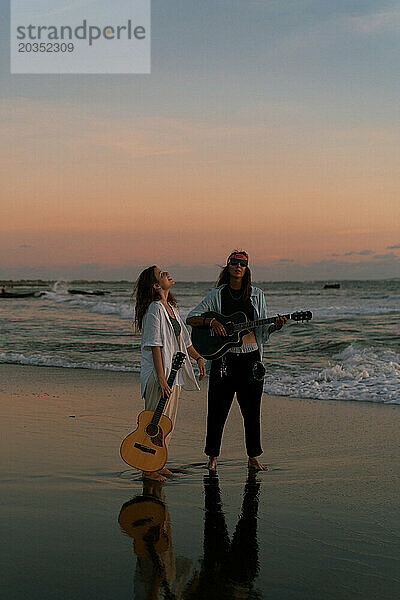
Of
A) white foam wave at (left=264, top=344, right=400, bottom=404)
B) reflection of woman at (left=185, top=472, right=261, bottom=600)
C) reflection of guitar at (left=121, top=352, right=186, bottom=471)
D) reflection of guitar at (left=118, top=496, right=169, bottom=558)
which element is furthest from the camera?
white foam wave at (left=264, top=344, right=400, bottom=404)

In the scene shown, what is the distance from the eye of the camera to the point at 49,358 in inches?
566

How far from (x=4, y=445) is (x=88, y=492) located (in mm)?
1738

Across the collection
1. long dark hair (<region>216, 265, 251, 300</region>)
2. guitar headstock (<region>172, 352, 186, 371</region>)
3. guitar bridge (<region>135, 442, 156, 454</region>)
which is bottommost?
guitar bridge (<region>135, 442, 156, 454</region>)

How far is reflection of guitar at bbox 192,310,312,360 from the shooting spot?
18.2 ft

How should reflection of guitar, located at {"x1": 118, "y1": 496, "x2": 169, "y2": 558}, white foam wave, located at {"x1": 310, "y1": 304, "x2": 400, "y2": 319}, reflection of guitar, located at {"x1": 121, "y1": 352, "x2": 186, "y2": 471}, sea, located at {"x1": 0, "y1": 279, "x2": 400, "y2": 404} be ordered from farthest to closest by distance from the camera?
white foam wave, located at {"x1": 310, "y1": 304, "x2": 400, "y2": 319} → sea, located at {"x1": 0, "y1": 279, "x2": 400, "y2": 404} → reflection of guitar, located at {"x1": 121, "y1": 352, "x2": 186, "y2": 471} → reflection of guitar, located at {"x1": 118, "y1": 496, "x2": 169, "y2": 558}

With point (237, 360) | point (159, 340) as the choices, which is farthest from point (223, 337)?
point (159, 340)

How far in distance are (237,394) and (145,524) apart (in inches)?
66.2

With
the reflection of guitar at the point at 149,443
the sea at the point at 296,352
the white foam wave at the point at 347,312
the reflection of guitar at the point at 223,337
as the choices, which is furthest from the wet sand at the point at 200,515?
the white foam wave at the point at 347,312

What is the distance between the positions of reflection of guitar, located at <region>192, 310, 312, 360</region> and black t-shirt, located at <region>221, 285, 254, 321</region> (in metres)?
0.07

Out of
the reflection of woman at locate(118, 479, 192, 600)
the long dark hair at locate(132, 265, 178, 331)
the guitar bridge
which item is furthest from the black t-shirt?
the reflection of woman at locate(118, 479, 192, 600)

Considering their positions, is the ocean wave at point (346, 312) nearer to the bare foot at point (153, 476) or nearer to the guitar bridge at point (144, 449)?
the bare foot at point (153, 476)

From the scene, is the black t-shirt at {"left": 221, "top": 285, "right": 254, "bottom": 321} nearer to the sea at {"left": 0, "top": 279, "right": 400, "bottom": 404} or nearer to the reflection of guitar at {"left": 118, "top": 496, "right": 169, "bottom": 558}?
the reflection of guitar at {"left": 118, "top": 496, "right": 169, "bottom": 558}

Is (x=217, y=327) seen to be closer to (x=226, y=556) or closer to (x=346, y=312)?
(x=226, y=556)

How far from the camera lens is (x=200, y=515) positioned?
177 inches
